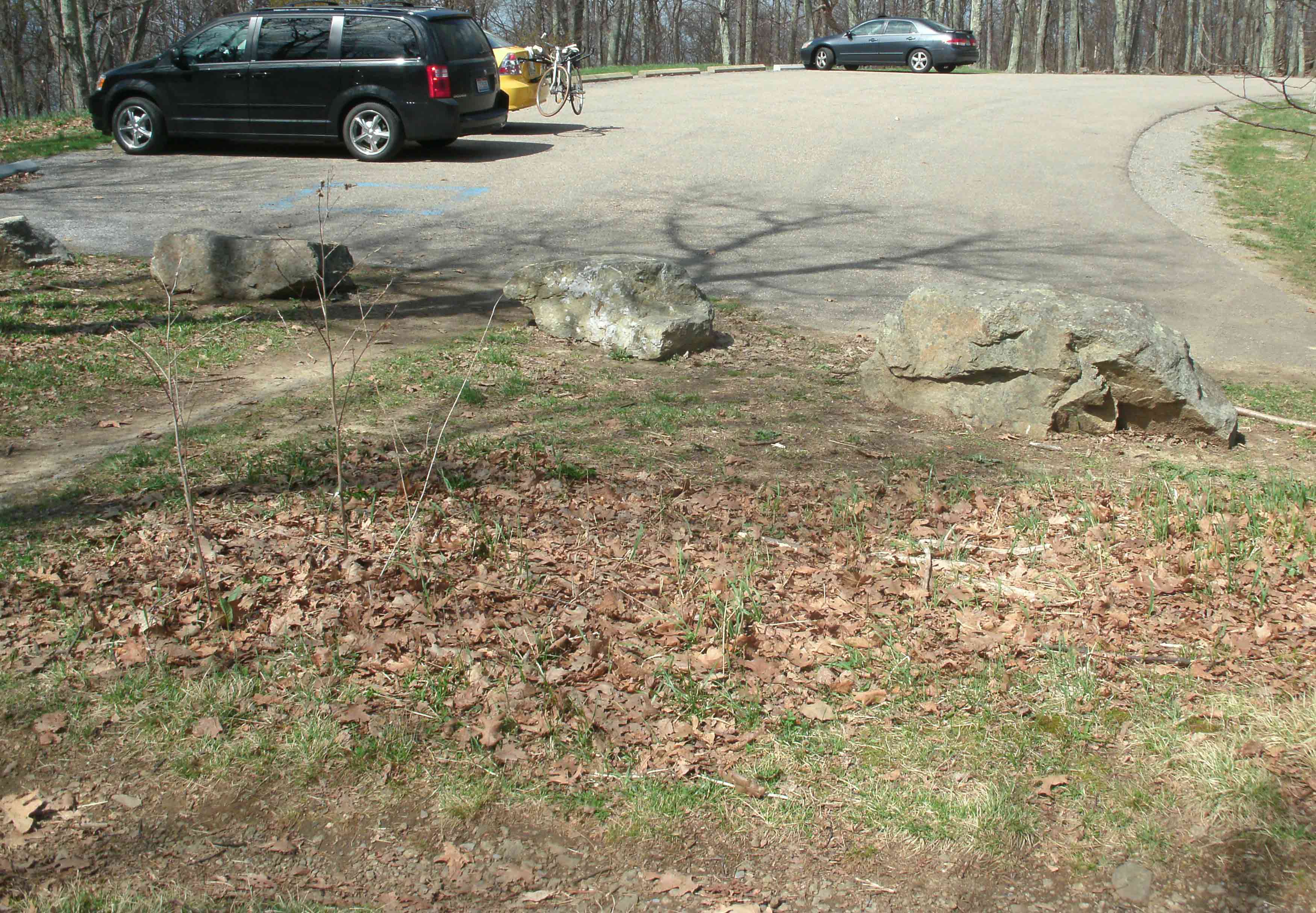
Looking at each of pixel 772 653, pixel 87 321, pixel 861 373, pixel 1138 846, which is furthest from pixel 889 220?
pixel 1138 846

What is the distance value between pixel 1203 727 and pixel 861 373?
146 inches

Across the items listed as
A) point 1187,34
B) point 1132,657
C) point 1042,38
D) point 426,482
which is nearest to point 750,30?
point 1042,38

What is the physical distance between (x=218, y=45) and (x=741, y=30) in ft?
146

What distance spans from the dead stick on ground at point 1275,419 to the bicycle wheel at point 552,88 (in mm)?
14303

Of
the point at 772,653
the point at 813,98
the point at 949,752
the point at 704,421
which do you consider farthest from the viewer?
the point at 813,98

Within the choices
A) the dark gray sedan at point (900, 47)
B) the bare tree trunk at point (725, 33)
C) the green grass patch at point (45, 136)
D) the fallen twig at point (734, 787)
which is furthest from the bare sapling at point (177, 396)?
the bare tree trunk at point (725, 33)

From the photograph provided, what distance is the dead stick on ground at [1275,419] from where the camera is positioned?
6781 millimetres

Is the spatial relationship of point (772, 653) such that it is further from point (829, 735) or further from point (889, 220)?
point (889, 220)

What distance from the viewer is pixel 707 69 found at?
31.4 meters

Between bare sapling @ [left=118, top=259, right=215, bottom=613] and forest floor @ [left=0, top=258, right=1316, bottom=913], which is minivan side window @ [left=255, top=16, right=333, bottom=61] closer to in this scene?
bare sapling @ [left=118, top=259, right=215, bottom=613]

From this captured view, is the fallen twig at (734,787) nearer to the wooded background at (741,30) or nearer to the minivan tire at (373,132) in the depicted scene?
the minivan tire at (373,132)

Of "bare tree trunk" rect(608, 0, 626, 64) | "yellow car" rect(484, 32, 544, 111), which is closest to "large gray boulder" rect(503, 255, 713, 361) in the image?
"yellow car" rect(484, 32, 544, 111)

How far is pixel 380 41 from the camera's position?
13977 mm

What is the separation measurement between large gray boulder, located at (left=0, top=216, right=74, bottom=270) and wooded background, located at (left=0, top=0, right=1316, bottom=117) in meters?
17.6
